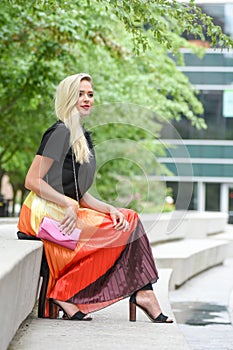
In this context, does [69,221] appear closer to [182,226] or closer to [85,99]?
[85,99]

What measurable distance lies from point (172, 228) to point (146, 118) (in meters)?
11.9

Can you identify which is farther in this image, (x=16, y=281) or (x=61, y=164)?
(x=61, y=164)

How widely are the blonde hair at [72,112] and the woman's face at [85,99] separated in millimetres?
37

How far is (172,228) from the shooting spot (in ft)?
53.8

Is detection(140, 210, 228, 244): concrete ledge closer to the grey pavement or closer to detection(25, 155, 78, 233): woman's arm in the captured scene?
detection(25, 155, 78, 233): woman's arm

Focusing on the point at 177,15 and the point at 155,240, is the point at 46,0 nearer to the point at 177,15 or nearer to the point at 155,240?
the point at 177,15

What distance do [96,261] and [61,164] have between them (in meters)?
0.73

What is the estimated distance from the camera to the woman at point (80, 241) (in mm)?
6797

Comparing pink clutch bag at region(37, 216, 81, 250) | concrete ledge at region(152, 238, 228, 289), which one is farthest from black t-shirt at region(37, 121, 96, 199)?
concrete ledge at region(152, 238, 228, 289)

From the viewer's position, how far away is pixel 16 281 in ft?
17.8

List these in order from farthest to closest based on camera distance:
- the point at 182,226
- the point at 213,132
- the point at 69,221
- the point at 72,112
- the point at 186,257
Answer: the point at 213,132 < the point at 182,226 < the point at 186,257 < the point at 72,112 < the point at 69,221

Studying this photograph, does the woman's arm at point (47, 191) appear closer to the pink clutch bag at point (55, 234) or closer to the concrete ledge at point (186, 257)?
the pink clutch bag at point (55, 234)

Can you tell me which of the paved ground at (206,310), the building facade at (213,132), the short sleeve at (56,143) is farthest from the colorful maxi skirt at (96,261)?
the building facade at (213,132)

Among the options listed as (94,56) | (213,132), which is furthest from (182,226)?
(213,132)
